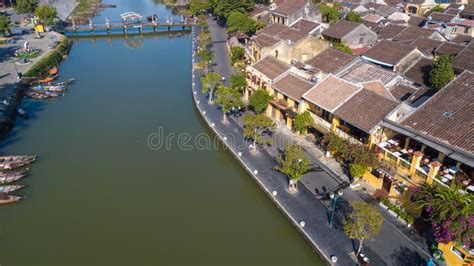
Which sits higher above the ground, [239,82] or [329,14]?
[329,14]

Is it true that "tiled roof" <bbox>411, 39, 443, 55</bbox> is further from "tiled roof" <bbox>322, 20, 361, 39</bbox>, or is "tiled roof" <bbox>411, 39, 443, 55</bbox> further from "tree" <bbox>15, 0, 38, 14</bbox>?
"tree" <bbox>15, 0, 38, 14</bbox>

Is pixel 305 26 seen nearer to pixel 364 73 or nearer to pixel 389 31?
pixel 389 31

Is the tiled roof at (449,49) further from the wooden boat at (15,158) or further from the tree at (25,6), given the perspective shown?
the tree at (25,6)

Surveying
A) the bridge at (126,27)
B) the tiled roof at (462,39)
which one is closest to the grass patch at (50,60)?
the bridge at (126,27)

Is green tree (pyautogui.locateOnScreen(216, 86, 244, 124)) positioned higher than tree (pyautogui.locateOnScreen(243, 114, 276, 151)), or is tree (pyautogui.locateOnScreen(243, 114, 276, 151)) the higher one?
green tree (pyautogui.locateOnScreen(216, 86, 244, 124))

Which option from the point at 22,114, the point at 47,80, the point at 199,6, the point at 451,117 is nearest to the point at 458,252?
the point at 451,117

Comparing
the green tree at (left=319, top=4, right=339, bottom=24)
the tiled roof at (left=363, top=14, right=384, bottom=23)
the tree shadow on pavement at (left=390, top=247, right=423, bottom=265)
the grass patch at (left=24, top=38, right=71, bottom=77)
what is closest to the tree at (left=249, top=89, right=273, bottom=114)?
the tree shadow on pavement at (left=390, top=247, right=423, bottom=265)
